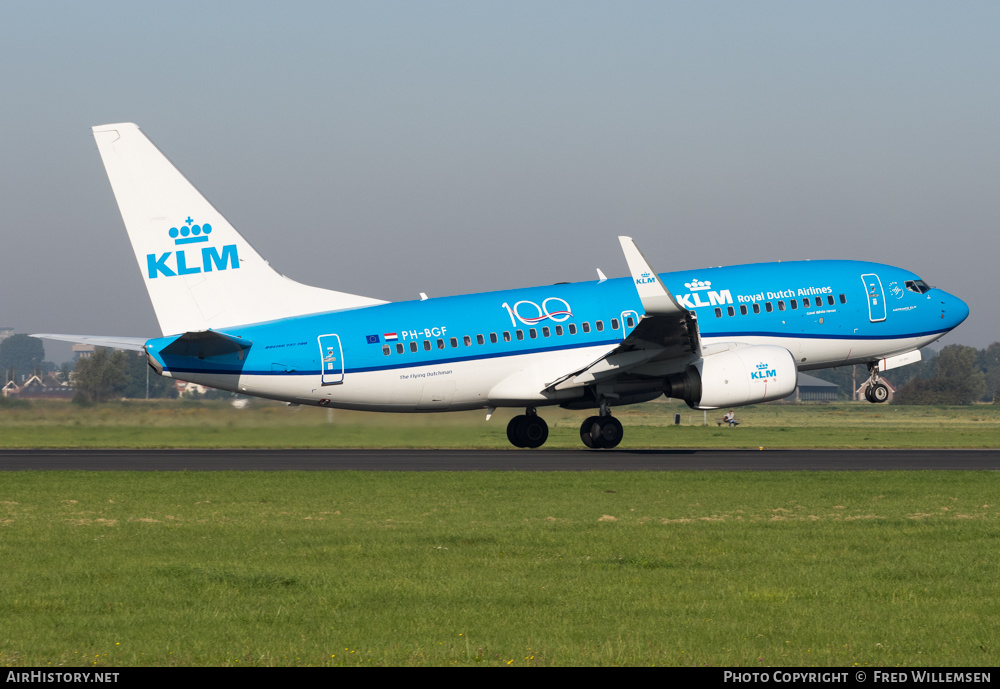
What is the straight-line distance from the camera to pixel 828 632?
37.0 ft

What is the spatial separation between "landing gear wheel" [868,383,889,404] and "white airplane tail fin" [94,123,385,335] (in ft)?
68.2

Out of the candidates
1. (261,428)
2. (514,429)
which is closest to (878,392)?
(514,429)

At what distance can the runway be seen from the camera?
30.9 meters

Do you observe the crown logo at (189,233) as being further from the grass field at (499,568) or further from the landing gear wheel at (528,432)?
A: the landing gear wheel at (528,432)

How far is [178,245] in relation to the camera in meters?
35.5

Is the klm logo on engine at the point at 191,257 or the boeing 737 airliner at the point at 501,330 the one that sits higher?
the klm logo on engine at the point at 191,257

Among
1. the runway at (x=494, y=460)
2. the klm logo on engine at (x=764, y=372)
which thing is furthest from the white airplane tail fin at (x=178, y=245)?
the klm logo on engine at (x=764, y=372)

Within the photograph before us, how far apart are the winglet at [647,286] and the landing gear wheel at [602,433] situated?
5472mm

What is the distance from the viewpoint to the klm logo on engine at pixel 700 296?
38.6 m

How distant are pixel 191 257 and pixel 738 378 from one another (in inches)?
672

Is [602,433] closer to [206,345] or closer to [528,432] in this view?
[528,432]

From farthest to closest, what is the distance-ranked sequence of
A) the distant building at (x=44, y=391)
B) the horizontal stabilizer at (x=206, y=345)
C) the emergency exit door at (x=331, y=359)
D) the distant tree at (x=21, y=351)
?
the distant tree at (x=21, y=351) → the distant building at (x=44, y=391) → the emergency exit door at (x=331, y=359) → the horizontal stabilizer at (x=206, y=345)

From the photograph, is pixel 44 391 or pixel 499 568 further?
pixel 44 391

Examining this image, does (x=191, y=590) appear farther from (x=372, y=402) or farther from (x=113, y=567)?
(x=372, y=402)
